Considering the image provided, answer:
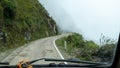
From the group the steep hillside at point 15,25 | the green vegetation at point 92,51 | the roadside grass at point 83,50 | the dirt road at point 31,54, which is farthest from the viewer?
the steep hillside at point 15,25

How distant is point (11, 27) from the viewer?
3819 cm

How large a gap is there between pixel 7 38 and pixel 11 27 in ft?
11.0

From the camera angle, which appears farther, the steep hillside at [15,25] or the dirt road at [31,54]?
the steep hillside at [15,25]

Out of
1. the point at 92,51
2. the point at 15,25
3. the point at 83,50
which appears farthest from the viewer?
the point at 15,25

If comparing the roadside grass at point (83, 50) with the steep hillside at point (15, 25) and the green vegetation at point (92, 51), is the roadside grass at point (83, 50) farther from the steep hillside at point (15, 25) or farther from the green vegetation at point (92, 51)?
the steep hillside at point (15, 25)

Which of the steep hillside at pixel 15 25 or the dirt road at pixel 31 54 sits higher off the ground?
the steep hillside at pixel 15 25

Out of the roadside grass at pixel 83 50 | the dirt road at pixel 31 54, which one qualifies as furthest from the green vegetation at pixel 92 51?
the dirt road at pixel 31 54

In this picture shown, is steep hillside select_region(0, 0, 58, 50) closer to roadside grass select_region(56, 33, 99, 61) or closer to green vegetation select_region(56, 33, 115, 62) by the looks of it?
roadside grass select_region(56, 33, 99, 61)

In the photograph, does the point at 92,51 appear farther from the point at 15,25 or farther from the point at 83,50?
the point at 15,25

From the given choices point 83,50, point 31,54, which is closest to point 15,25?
point 31,54

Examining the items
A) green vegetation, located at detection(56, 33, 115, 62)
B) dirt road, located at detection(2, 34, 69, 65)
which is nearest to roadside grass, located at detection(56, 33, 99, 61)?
green vegetation, located at detection(56, 33, 115, 62)

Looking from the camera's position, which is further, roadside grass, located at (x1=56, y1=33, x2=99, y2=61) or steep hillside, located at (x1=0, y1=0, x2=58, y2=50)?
steep hillside, located at (x1=0, y1=0, x2=58, y2=50)

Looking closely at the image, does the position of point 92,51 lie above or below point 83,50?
above

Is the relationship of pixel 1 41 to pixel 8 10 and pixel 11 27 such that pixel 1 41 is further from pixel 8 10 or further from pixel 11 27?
pixel 8 10
